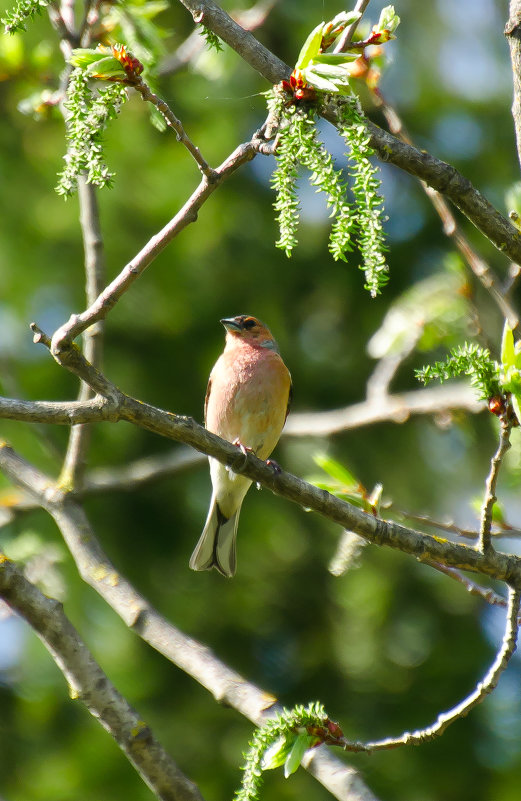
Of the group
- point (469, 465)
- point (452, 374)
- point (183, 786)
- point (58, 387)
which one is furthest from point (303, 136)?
point (469, 465)

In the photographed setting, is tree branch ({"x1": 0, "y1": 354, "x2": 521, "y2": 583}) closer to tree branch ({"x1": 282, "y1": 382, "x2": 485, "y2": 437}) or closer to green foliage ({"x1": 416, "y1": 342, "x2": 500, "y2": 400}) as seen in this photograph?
green foliage ({"x1": 416, "y1": 342, "x2": 500, "y2": 400})

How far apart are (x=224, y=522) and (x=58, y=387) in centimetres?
161

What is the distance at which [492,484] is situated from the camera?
112 inches

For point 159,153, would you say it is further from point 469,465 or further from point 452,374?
point 452,374

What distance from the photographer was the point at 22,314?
20.8ft

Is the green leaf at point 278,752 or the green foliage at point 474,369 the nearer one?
the green foliage at point 474,369

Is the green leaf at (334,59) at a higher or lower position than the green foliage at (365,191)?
higher

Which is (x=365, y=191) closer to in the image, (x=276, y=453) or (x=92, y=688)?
(x=92, y=688)

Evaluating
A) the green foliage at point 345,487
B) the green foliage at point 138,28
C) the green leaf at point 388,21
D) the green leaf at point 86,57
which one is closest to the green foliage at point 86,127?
the green leaf at point 86,57

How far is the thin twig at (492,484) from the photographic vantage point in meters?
2.72

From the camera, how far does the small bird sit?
560 centimetres

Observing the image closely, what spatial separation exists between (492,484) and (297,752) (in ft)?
3.45

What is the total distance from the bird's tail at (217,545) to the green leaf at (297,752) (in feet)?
7.94

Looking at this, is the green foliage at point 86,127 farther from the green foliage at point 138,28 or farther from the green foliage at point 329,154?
the green foliage at point 138,28
